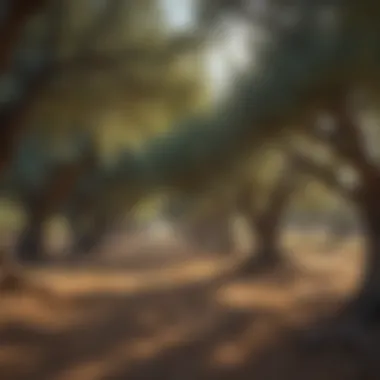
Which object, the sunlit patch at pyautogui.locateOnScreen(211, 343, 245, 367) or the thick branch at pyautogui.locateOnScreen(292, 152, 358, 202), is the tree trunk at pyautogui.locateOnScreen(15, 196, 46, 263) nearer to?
the sunlit patch at pyautogui.locateOnScreen(211, 343, 245, 367)

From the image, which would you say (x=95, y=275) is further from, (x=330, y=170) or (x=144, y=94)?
Result: (x=330, y=170)

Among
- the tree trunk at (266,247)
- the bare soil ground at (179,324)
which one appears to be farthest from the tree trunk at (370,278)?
the tree trunk at (266,247)

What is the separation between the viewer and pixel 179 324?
4.74 feet

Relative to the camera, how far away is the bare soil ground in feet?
4.66

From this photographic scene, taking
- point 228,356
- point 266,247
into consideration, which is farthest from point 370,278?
point 228,356

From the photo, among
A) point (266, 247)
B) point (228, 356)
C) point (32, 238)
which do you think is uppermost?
point (32, 238)

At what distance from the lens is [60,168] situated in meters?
1.48

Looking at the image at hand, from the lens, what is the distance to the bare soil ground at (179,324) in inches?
55.9

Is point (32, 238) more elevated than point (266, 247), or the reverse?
point (32, 238)

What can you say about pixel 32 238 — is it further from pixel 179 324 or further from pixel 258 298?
pixel 258 298

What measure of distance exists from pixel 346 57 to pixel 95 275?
0.62 metres

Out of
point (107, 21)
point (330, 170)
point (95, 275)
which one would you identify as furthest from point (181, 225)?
point (107, 21)

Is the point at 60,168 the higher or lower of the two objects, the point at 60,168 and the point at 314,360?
the higher

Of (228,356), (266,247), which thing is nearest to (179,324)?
(228,356)
